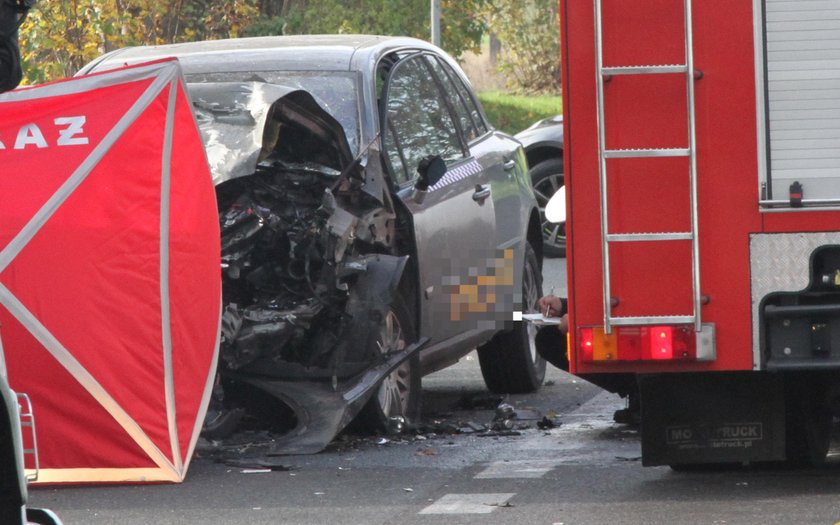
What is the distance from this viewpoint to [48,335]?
24.8ft

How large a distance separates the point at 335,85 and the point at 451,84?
146cm

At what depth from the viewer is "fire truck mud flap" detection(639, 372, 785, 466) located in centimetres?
727

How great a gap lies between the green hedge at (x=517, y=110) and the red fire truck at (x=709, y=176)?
28.0 metres

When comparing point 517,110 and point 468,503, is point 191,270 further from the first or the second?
point 517,110

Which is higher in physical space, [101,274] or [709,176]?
[709,176]

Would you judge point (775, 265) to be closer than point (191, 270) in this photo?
Yes

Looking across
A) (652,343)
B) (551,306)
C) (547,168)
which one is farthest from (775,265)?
(547,168)

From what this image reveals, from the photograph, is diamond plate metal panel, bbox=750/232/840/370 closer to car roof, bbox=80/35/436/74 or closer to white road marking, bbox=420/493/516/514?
white road marking, bbox=420/493/516/514

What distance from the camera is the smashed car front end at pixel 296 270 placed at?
8602mm

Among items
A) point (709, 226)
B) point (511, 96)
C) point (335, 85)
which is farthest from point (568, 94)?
point (511, 96)

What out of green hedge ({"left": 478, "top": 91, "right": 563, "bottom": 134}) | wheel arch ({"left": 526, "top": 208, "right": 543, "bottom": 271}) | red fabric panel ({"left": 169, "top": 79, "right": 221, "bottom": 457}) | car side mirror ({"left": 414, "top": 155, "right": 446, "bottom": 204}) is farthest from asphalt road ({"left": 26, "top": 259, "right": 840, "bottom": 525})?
green hedge ({"left": 478, "top": 91, "right": 563, "bottom": 134})

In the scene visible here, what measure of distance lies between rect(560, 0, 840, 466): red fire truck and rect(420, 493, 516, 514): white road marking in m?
0.79

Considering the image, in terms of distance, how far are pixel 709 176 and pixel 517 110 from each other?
30566mm

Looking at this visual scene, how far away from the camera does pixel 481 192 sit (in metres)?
10.1
